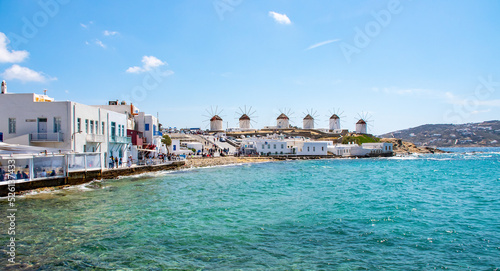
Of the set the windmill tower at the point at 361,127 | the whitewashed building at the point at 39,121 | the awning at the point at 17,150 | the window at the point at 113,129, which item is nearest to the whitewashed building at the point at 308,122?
the windmill tower at the point at 361,127

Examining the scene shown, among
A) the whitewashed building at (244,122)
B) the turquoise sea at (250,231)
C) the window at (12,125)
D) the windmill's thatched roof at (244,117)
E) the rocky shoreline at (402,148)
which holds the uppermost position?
the windmill's thatched roof at (244,117)

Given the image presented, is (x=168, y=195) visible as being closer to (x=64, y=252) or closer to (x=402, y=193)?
(x=64, y=252)

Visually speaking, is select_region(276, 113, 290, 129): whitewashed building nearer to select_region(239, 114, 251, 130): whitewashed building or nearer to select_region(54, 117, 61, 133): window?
select_region(239, 114, 251, 130): whitewashed building

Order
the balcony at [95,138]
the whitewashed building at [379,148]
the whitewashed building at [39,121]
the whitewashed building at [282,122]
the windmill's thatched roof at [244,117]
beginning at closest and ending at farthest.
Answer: the whitewashed building at [39,121] < the balcony at [95,138] < the whitewashed building at [379,148] < the whitewashed building at [282,122] < the windmill's thatched roof at [244,117]

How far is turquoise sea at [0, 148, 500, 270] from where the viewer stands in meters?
10.0

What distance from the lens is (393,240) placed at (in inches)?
489

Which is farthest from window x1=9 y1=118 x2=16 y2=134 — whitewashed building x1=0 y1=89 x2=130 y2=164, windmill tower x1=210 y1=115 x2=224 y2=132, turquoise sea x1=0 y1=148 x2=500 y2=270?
windmill tower x1=210 y1=115 x2=224 y2=132

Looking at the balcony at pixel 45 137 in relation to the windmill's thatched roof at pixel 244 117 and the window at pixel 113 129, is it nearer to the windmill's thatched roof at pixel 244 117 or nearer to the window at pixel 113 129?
the window at pixel 113 129

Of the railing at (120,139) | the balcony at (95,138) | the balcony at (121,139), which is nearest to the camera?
the balcony at (95,138)

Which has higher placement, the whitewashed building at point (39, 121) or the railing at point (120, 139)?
the whitewashed building at point (39, 121)

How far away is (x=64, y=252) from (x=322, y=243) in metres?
8.12

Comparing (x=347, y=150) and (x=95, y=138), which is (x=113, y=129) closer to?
(x=95, y=138)

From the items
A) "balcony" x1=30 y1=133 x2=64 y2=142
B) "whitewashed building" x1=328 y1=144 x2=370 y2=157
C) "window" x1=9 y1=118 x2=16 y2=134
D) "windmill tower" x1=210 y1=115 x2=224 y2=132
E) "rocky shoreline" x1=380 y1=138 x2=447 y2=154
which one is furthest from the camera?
"windmill tower" x1=210 y1=115 x2=224 y2=132

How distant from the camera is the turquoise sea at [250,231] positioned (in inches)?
396
